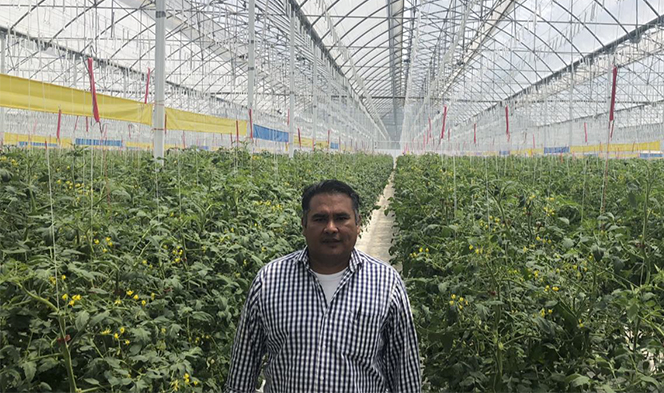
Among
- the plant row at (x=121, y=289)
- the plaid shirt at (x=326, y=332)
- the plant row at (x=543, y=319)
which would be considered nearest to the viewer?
the plaid shirt at (x=326, y=332)

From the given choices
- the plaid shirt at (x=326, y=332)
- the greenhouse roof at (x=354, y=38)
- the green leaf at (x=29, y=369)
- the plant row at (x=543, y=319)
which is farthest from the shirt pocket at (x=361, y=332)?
the greenhouse roof at (x=354, y=38)

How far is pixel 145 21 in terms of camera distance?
22.9m

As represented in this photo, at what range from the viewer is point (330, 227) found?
6.46 feet

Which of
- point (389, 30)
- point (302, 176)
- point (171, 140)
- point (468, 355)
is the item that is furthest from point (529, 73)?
point (468, 355)

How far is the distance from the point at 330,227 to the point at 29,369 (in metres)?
1.21

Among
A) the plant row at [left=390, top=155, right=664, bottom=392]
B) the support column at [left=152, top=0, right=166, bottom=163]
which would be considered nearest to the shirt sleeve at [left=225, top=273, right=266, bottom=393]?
the plant row at [left=390, top=155, right=664, bottom=392]

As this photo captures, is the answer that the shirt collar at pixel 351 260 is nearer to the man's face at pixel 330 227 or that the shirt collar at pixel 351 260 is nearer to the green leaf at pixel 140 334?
the man's face at pixel 330 227

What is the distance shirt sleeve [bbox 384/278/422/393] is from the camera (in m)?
2.01

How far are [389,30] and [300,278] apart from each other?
965 inches

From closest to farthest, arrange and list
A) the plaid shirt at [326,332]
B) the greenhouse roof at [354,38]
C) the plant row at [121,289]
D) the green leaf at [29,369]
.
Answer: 1. the plaid shirt at [326,332]
2. the green leaf at [29,369]
3. the plant row at [121,289]
4. the greenhouse roof at [354,38]

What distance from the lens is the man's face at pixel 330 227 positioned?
1964 mm

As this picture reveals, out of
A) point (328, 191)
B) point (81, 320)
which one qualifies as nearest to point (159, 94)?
point (81, 320)

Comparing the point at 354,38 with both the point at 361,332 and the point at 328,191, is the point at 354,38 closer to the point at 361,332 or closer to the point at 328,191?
the point at 328,191

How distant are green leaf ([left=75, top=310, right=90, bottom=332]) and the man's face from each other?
0.95 meters
